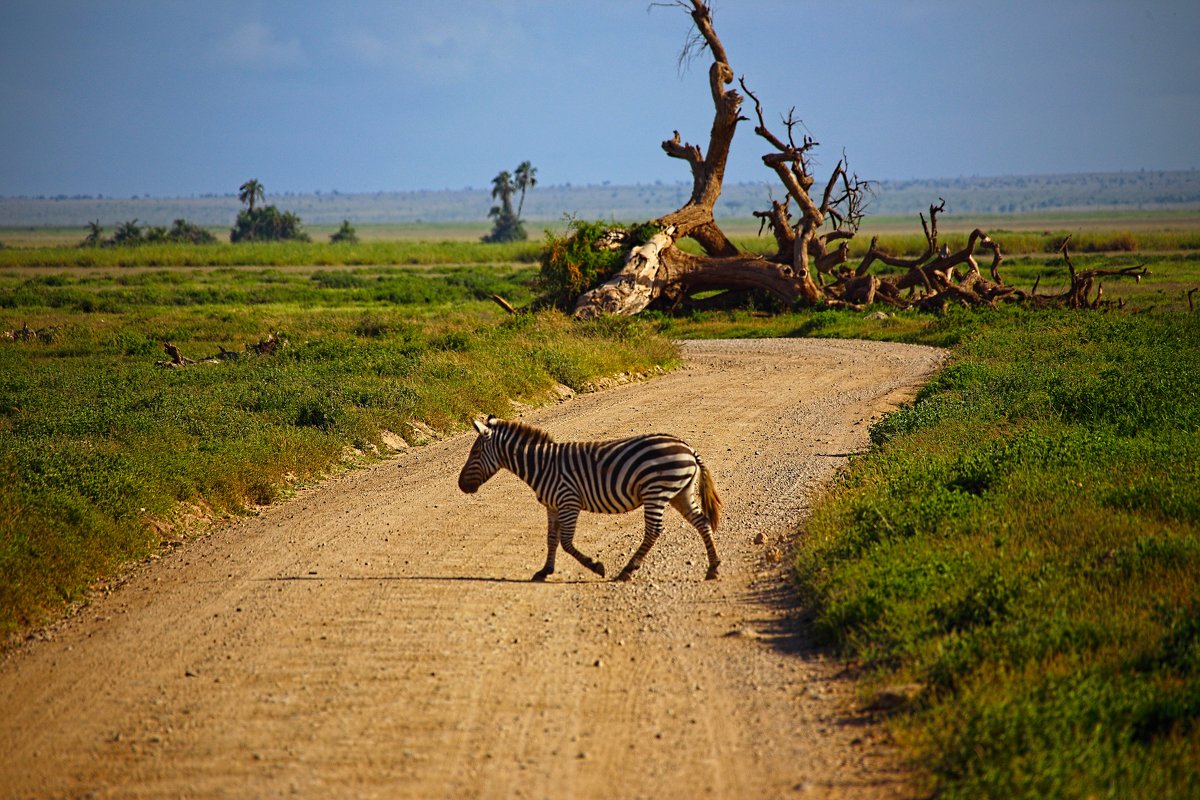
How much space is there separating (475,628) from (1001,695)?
3923 millimetres

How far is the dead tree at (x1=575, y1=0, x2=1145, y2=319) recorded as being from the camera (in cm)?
3419

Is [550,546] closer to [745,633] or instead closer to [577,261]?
[745,633]

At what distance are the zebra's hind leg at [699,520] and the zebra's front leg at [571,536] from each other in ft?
2.92

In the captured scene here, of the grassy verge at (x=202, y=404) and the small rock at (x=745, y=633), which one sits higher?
the grassy verge at (x=202, y=404)

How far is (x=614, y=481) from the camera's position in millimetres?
9789

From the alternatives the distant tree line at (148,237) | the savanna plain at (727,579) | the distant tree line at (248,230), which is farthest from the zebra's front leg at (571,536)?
the distant tree line at (248,230)

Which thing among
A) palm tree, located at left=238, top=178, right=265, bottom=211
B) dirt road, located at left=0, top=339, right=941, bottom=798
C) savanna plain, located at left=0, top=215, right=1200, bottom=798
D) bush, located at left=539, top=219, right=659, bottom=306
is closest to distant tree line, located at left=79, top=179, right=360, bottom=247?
palm tree, located at left=238, top=178, right=265, bottom=211

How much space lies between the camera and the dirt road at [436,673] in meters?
6.16

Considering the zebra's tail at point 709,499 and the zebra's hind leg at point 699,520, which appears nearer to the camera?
the zebra's hind leg at point 699,520

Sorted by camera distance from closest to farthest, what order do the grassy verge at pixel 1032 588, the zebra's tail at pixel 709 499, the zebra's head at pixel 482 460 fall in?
the grassy verge at pixel 1032 588 < the zebra's tail at pixel 709 499 < the zebra's head at pixel 482 460

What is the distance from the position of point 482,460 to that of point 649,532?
1.80 metres

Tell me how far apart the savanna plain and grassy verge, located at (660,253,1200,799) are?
0.03m

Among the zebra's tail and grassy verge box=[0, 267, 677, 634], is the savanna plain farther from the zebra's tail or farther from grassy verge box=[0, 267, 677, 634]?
the zebra's tail

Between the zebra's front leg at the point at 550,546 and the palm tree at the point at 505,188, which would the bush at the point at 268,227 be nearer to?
the palm tree at the point at 505,188
